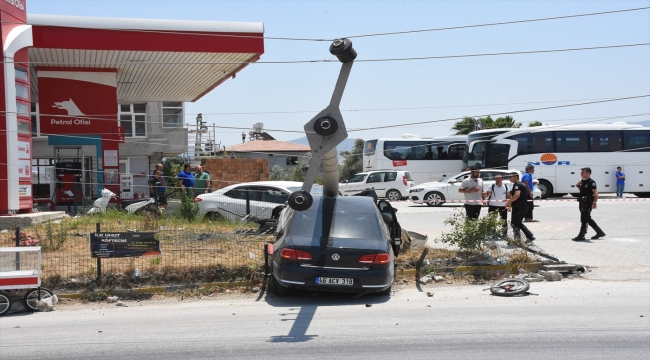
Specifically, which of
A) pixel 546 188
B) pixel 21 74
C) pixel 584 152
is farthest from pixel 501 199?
pixel 584 152

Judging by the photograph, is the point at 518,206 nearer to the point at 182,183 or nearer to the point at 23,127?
the point at 182,183

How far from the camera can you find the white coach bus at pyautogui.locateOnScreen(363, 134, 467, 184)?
128 ft

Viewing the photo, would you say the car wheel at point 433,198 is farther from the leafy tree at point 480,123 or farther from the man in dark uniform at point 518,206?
the leafy tree at point 480,123

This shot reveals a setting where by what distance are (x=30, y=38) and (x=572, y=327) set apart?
49.6 ft

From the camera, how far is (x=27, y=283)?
9570 millimetres

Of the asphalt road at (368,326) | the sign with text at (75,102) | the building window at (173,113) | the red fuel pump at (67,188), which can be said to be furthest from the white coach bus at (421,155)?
the asphalt road at (368,326)

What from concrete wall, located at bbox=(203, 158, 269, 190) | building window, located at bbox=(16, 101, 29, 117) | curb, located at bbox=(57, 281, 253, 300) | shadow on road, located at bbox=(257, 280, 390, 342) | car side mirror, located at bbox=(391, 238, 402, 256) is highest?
building window, located at bbox=(16, 101, 29, 117)

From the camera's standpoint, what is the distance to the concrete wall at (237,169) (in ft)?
87.6

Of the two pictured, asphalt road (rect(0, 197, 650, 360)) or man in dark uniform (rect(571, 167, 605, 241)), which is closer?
asphalt road (rect(0, 197, 650, 360))

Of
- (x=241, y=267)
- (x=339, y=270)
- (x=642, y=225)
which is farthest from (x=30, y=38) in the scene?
(x=642, y=225)

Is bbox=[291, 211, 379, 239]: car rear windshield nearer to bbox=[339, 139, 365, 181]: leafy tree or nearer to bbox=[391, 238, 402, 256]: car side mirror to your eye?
bbox=[391, 238, 402, 256]: car side mirror

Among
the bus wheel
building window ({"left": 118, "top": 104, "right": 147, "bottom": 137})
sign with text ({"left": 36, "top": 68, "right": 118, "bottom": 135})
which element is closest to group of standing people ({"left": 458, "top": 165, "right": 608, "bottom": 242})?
sign with text ({"left": 36, "top": 68, "right": 118, "bottom": 135})

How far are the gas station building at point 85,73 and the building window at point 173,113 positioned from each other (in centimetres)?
783

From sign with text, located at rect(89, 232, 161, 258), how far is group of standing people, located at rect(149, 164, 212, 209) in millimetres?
5913
